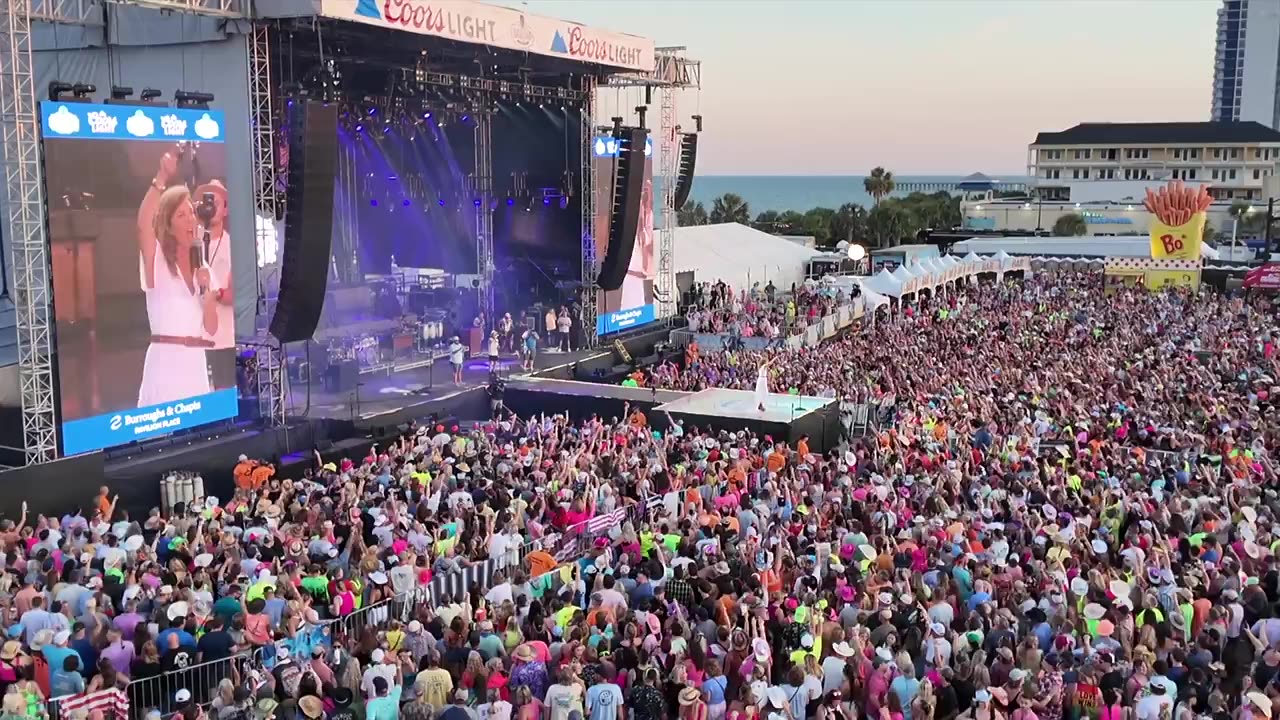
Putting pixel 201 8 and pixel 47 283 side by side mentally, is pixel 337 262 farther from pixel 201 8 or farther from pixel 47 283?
pixel 47 283

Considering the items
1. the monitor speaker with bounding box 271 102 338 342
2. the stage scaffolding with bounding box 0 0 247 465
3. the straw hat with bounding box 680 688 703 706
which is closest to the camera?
the straw hat with bounding box 680 688 703 706

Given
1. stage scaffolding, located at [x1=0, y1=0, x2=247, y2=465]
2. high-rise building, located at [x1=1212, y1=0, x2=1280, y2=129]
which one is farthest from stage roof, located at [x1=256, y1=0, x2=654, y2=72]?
high-rise building, located at [x1=1212, y1=0, x2=1280, y2=129]

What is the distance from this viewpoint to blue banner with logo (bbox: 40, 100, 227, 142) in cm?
1202

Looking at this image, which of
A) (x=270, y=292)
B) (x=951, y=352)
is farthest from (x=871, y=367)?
(x=270, y=292)

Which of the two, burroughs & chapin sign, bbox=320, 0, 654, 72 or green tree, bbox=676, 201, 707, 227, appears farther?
green tree, bbox=676, 201, 707, 227

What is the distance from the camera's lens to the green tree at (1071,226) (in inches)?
2879

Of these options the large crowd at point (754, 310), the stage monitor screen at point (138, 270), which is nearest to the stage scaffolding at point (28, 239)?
the stage monitor screen at point (138, 270)

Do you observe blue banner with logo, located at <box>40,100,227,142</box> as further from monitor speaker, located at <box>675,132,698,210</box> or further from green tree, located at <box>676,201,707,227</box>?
green tree, located at <box>676,201,707,227</box>

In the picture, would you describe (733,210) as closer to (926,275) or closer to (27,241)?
(926,275)

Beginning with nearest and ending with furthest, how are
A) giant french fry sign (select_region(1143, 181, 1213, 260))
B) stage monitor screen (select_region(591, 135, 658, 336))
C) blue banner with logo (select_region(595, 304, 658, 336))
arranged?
stage monitor screen (select_region(591, 135, 658, 336)) < blue banner with logo (select_region(595, 304, 658, 336)) < giant french fry sign (select_region(1143, 181, 1213, 260))

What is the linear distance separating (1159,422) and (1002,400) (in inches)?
85.0

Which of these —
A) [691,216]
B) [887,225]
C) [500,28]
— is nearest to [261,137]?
[500,28]

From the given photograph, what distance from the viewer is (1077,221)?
7344 cm

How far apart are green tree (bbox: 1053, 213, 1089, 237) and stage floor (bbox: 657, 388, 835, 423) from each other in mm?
60595
